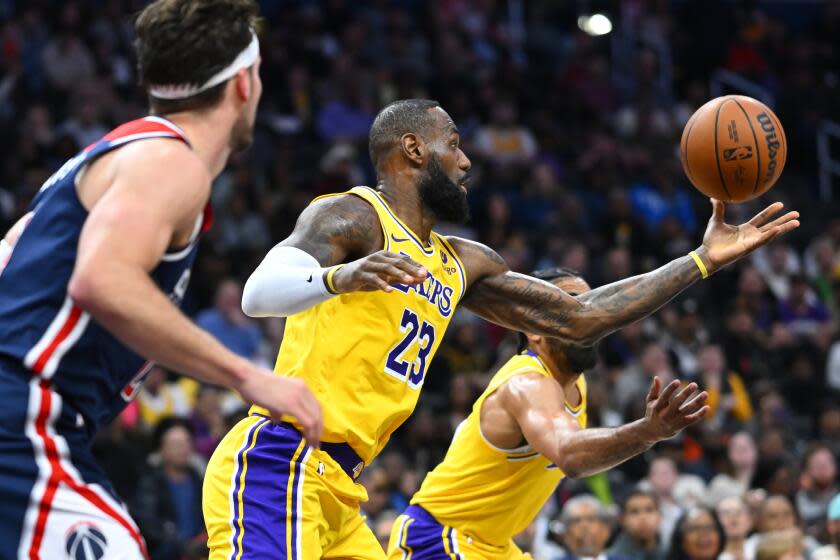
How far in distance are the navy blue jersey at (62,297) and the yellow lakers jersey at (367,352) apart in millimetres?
1443

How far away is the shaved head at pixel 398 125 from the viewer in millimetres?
5445

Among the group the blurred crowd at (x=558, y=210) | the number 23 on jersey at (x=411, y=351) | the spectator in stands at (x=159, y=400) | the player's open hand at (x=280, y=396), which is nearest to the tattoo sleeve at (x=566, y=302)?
the number 23 on jersey at (x=411, y=351)

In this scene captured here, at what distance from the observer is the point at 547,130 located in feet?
54.1

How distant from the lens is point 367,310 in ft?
16.4

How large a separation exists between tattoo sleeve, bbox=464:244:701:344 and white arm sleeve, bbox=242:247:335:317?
121 centimetres

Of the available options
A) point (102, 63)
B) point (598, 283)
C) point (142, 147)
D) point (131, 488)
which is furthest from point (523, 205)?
point (142, 147)

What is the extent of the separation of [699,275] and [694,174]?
50cm

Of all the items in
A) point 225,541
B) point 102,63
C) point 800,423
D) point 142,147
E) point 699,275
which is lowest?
point 800,423

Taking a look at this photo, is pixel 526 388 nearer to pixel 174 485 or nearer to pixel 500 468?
pixel 500 468

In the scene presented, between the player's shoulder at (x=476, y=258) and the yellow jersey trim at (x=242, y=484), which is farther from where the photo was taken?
the player's shoulder at (x=476, y=258)

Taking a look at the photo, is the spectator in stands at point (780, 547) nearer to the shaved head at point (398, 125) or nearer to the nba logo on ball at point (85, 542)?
the shaved head at point (398, 125)

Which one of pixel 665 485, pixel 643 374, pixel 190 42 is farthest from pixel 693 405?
pixel 643 374

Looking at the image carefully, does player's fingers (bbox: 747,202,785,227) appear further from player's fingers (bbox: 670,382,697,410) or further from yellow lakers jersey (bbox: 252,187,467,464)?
yellow lakers jersey (bbox: 252,187,467,464)

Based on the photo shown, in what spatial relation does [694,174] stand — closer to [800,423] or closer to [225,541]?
[225,541]
